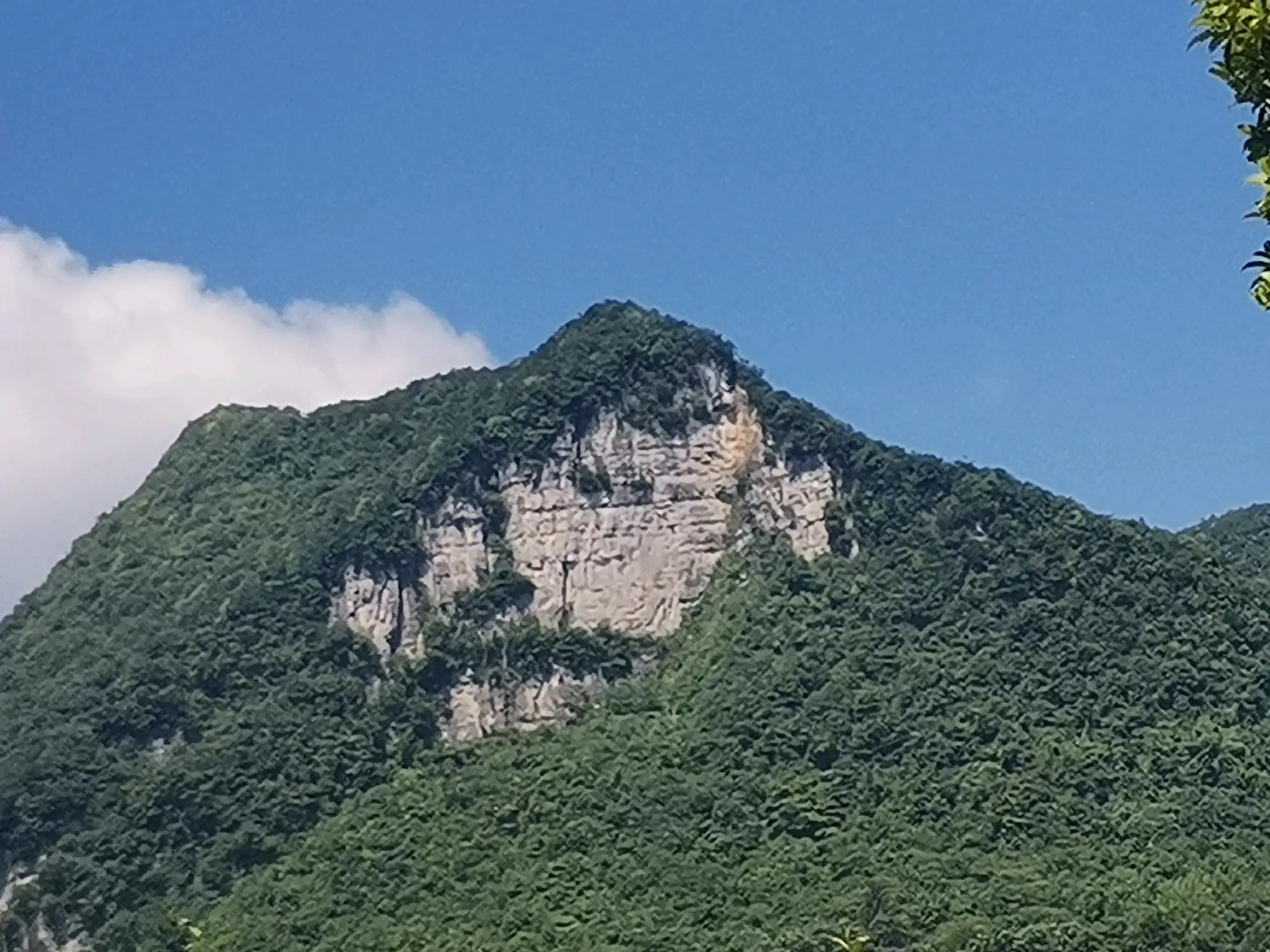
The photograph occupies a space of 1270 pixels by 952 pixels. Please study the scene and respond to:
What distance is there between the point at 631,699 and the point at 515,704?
207 inches

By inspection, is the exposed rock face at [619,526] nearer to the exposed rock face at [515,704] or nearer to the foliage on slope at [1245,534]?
the exposed rock face at [515,704]

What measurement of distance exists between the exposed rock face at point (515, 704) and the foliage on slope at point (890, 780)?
1.53 metres

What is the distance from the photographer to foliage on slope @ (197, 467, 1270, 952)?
68.6 metres

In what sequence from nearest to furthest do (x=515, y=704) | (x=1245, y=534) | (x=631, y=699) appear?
(x=631, y=699) → (x=515, y=704) → (x=1245, y=534)

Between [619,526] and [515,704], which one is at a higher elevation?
[619,526]

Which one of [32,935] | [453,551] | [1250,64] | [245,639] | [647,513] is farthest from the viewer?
[647,513]

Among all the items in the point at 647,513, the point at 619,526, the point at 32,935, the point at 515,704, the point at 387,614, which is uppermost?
the point at 647,513

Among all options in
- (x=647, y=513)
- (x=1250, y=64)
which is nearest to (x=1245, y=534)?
(x=647, y=513)

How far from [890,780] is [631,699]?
14721 mm

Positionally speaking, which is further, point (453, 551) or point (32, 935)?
point (453, 551)

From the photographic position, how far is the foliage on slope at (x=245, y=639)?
271ft

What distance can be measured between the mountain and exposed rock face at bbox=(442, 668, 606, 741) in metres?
0.18

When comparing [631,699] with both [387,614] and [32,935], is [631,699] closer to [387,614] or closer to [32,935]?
Answer: [387,614]

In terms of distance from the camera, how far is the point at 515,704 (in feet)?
294
